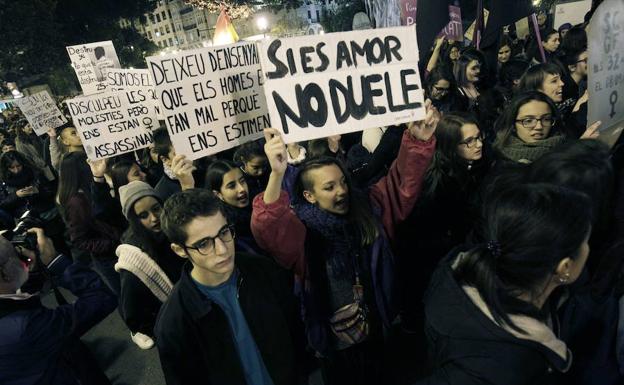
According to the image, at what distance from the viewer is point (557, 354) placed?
1407mm

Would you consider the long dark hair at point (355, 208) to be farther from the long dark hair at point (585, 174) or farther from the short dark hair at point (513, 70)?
the short dark hair at point (513, 70)

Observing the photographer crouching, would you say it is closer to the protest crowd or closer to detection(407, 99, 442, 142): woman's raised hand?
the protest crowd

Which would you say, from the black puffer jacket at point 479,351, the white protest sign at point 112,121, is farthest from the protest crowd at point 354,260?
the white protest sign at point 112,121

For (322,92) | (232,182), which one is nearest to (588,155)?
(322,92)

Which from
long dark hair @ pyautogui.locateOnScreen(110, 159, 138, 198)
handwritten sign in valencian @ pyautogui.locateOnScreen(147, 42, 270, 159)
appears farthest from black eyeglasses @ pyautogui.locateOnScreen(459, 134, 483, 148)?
long dark hair @ pyautogui.locateOnScreen(110, 159, 138, 198)

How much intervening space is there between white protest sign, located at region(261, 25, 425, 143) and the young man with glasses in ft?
2.43

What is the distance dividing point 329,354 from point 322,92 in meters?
1.77

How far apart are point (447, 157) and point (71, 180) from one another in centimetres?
410

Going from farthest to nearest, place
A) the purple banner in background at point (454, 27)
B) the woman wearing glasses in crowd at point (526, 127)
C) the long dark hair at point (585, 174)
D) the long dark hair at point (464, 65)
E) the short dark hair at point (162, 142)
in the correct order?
the purple banner in background at point (454, 27) → the long dark hair at point (464, 65) → the short dark hair at point (162, 142) → the woman wearing glasses in crowd at point (526, 127) → the long dark hair at point (585, 174)

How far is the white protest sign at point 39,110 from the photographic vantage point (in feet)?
25.8

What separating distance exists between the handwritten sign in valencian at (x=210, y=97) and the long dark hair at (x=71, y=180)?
2.35 meters

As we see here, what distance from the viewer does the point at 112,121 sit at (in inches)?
177

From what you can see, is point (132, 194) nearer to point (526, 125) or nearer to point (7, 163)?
point (526, 125)

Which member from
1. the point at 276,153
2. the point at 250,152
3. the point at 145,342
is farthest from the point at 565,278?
the point at 145,342
